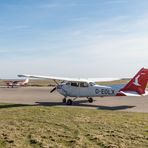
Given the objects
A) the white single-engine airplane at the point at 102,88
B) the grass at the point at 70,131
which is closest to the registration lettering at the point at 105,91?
the white single-engine airplane at the point at 102,88

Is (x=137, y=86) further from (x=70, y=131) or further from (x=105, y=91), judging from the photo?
(x=70, y=131)

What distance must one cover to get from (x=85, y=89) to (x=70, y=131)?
38.4ft

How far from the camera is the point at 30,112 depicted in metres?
15.6

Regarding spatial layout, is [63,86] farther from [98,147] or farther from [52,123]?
[98,147]

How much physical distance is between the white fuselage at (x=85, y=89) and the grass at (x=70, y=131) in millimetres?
6884

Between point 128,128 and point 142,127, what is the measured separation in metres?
0.66

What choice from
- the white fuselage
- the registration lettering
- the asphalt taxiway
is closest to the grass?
the asphalt taxiway

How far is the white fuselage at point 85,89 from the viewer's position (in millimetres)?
20672

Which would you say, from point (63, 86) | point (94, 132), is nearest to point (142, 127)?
point (94, 132)

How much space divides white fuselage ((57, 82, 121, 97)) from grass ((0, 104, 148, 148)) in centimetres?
688

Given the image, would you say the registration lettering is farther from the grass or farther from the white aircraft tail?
the grass

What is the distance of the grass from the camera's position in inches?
352

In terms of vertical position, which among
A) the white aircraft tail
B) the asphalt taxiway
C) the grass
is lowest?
the grass

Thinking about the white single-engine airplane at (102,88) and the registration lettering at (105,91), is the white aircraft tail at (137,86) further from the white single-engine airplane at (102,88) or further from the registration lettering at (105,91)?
the registration lettering at (105,91)
